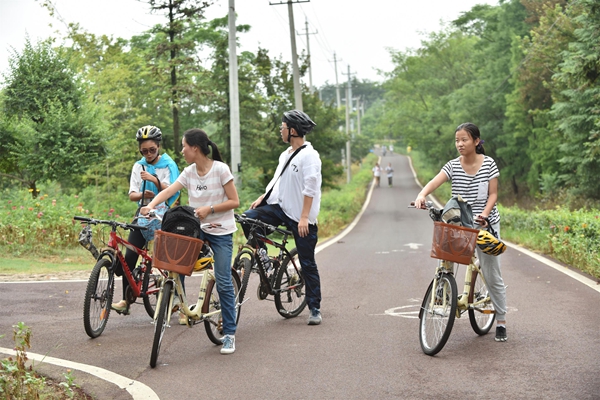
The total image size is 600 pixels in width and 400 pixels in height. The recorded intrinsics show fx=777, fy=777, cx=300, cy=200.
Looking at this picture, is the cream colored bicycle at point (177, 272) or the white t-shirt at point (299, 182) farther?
the white t-shirt at point (299, 182)

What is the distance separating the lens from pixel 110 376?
5.75 metres

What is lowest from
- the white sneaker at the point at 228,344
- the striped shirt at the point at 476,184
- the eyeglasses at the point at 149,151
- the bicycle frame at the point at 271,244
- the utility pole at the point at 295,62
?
the white sneaker at the point at 228,344

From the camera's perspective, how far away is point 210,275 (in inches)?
266

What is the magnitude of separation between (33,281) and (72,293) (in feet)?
4.38

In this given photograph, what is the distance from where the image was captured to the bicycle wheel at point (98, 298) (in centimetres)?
691

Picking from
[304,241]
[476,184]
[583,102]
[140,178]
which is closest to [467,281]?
[476,184]

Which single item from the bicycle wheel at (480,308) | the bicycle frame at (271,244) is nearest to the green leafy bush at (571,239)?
the bicycle wheel at (480,308)

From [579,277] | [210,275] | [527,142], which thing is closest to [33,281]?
[210,275]

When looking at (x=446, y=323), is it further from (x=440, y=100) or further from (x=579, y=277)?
(x=440, y=100)

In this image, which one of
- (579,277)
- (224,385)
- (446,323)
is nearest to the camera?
(224,385)

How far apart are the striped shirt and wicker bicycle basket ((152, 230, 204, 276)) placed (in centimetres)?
238

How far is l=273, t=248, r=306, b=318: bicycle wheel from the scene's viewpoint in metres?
8.02

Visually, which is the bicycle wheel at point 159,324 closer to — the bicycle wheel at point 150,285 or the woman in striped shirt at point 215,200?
the woman in striped shirt at point 215,200

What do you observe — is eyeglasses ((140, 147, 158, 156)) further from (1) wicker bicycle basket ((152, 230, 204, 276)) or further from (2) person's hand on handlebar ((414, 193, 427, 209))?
(2) person's hand on handlebar ((414, 193, 427, 209))
